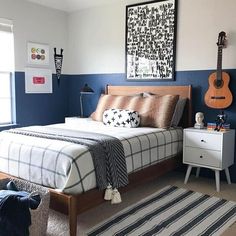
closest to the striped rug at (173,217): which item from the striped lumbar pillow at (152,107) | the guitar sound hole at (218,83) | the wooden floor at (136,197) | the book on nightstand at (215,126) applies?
the wooden floor at (136,197)

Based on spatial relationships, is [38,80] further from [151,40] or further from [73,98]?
[151,40]

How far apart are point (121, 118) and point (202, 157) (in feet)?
3.34

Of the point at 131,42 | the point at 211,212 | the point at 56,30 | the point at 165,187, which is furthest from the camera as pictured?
the point at 56,30

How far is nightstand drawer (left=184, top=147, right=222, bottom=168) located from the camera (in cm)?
300

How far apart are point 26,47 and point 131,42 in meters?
1.54

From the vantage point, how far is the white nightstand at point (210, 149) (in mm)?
2977

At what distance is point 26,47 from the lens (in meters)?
4.16

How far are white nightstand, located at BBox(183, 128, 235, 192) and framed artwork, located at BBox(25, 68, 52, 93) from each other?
2397 mm

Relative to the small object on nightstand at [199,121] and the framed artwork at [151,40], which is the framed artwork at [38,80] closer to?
the framed artwork at [151,40]

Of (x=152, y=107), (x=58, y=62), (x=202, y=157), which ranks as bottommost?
(x=202, y=157)

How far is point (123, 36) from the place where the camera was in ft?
13.5

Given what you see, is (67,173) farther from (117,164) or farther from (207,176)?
(207,176)

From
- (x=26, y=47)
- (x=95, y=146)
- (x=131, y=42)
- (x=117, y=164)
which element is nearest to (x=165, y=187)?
(x=117, y=164)

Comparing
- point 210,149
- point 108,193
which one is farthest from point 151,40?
point 108,193
